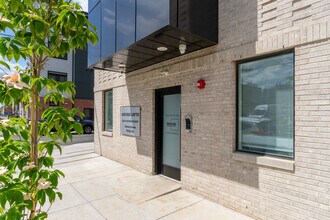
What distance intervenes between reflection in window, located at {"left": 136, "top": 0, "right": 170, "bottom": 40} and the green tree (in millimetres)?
2029

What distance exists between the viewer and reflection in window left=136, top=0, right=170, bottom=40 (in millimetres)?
3721

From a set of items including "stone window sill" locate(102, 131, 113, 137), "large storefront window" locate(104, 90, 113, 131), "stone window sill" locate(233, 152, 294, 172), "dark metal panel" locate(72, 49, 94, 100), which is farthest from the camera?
"dark metal panel" locate(72, 49, 94, 100)

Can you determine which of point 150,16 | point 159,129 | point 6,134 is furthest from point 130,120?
point 6,134

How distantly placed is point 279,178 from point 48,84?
3458 mm

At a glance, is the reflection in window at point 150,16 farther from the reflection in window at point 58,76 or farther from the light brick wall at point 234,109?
the reflection in window at point 58,76

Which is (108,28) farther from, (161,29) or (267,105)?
(267,105)

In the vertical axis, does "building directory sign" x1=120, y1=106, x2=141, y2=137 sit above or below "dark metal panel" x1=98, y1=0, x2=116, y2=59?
below

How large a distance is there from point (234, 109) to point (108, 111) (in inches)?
244

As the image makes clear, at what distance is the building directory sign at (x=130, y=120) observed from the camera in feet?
22.4

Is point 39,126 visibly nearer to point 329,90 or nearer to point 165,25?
point 165,25

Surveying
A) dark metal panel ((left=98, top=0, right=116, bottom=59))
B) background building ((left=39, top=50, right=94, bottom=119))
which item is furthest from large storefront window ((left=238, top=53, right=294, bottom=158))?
background building ((left=39, top=50, right=94, bottom=119))

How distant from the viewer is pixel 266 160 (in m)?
3.56

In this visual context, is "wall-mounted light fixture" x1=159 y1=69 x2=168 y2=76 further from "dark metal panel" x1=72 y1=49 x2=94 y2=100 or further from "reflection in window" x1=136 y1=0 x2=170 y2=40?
"dark metal panel" x1=72 y1=49 x2=94 y2=100

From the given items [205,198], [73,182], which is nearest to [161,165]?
[205,198]
